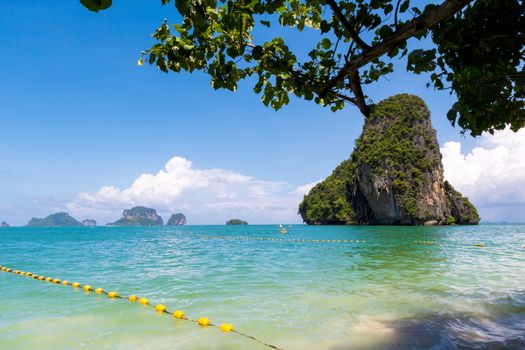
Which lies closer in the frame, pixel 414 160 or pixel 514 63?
pixel 514 63

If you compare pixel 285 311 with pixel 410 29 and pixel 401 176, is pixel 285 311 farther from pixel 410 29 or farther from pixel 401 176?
pixel 401 176

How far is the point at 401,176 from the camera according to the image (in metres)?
74.6

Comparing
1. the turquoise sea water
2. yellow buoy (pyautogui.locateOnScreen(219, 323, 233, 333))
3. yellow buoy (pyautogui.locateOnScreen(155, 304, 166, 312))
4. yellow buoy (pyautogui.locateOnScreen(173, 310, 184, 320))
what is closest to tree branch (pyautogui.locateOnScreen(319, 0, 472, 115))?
the turquoise sea water

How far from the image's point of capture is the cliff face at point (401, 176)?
240ft

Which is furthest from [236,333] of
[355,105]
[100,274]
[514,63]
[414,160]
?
[414,160]

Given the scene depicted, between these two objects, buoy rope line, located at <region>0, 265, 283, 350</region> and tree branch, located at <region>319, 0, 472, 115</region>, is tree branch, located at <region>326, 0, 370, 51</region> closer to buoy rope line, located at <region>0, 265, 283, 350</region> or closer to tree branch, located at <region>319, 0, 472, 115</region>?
tree branch, located at <region>319, 0, 472, 115</region>

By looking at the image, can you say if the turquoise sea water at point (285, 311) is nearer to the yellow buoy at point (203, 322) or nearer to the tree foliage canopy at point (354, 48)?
the yellow buoy at point (203, 322)

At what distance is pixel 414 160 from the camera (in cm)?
7731

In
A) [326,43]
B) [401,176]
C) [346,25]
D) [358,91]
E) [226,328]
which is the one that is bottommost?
[226,328]

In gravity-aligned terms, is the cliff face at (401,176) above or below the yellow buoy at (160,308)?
above

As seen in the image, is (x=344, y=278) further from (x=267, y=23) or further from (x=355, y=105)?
(x=267, y=23)

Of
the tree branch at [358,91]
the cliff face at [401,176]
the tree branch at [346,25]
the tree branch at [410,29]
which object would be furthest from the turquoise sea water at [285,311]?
the cliff face at [401,176]

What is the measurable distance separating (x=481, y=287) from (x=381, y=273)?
10.7 ft

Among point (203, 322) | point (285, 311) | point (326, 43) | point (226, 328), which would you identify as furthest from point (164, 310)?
A: point (326, 43)
